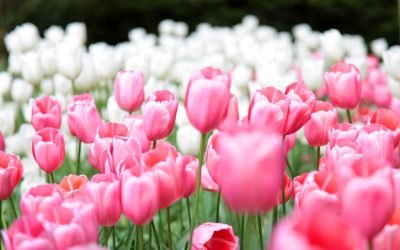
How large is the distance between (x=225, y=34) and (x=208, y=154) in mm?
3552

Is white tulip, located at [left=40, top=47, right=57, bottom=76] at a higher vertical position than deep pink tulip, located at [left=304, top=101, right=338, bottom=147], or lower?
higher

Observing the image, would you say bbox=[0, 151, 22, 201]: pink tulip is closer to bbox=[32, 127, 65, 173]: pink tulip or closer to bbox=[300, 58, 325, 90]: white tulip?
bbox=[32, 127, 65, 173]: pink tulip

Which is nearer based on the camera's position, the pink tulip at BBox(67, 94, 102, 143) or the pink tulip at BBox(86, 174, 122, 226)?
the pink tulip at BBox(86, 174, 122, 226)

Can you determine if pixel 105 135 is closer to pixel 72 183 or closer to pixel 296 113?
pixel 72 183

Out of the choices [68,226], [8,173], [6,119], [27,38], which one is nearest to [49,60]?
[6,119]

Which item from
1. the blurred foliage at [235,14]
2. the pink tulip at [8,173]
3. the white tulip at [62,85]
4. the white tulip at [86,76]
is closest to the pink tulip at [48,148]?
the pink tulip at [8,173]

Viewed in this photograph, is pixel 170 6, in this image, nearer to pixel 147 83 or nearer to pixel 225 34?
pixel 225 34

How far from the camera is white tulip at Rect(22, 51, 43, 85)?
2.89 metres

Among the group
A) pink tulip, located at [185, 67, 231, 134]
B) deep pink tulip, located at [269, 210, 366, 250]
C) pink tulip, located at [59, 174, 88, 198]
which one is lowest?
pink tulip, located at [59, 174, 88, 198]

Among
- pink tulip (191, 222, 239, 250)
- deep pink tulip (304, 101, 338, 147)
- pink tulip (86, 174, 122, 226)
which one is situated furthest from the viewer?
deep pink tulip (304, 101, 338, 147)

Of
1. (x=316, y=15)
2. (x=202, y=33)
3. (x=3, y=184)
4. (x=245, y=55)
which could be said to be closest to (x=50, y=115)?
(x=3, y=184)

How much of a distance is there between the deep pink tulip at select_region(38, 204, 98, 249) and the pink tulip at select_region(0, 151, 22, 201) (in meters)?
0.39

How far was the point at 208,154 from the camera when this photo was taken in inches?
55.1

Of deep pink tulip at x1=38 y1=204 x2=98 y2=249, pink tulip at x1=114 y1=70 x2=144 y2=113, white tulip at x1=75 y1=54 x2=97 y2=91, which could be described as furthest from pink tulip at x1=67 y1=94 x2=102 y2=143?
white tulip at x1=75 y1=54 x2=97 y2=91
